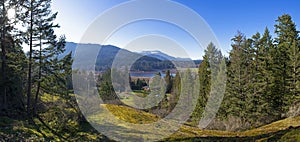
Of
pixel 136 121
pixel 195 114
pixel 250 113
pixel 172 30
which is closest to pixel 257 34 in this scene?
pixel 250 113

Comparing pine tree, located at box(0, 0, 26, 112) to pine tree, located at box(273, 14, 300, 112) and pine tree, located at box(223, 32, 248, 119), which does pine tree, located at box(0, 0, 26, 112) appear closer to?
pine tree, located at box(223, 32, 248, 119)

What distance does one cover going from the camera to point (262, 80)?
72.0ft

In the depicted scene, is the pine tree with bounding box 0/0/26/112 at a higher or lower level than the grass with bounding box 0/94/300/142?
higher

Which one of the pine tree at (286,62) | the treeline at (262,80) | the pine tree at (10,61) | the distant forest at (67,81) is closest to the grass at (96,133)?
the distant forest at (67,81)

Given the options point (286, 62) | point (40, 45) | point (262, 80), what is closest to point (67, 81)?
point (40, 45)

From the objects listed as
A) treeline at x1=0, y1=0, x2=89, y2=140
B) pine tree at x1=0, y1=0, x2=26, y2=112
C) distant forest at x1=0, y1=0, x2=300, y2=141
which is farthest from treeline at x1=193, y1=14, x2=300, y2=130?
pine tree at x1=0, y1=0, x2=26, y2=112

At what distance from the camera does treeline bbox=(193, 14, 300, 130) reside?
69.8 ft

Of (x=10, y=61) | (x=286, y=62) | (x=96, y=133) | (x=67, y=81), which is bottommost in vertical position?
(x=96, y=133)

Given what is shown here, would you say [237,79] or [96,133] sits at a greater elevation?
[237,79]

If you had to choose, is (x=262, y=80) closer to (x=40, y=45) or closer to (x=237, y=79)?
(x=237, y=79)

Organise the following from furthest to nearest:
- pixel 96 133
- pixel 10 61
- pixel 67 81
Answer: pixel 67 81 → pixel 10 61 → pixel 96 133

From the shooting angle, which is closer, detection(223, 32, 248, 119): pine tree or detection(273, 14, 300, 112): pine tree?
detection(273, 14, 300, 112): pine tree

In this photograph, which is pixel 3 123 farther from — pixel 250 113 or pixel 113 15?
pixel 250 113

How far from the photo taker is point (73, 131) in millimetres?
12977
